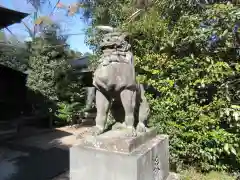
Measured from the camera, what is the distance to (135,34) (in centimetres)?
522

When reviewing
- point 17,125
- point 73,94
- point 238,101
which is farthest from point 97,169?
point 73,94

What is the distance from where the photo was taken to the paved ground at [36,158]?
454 cm

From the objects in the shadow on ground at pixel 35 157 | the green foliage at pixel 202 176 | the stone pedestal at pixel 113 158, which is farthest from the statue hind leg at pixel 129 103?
the shadow on ground at pixel 35 157

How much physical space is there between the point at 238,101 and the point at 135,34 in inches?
98.0

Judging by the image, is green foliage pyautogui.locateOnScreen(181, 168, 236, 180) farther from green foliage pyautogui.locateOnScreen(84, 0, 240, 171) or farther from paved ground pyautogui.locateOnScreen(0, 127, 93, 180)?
paved ground pyautogui.locateOnScreen(0, 127, 93, 180)

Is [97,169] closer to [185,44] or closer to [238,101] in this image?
[238,101]

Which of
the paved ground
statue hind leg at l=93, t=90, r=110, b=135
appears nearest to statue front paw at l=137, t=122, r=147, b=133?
statue hind leg at l=93, t=90, r=110, b=135

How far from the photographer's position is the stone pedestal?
8.00 ft

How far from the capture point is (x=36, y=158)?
569cm

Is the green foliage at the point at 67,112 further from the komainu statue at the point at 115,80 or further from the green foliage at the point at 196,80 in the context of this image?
the komainu statue at the point at 115,80

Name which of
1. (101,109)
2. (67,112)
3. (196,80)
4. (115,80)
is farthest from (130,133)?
(67,112)

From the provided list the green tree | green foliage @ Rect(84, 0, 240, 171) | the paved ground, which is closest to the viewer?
green foliage @ Rect(84, 0, 240, 171)

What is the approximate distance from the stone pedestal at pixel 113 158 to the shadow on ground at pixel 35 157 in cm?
208

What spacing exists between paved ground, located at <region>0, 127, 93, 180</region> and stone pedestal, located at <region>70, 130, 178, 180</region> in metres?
1.87
